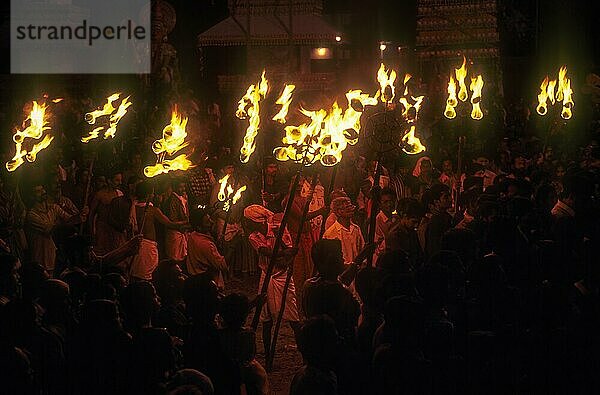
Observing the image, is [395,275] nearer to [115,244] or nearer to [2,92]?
[115,244]

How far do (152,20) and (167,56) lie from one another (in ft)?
2.99

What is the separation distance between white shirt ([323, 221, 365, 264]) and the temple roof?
10.0 m

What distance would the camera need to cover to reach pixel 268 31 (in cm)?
1911

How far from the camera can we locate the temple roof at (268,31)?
19.0 m

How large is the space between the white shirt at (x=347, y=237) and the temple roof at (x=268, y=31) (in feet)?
32.9

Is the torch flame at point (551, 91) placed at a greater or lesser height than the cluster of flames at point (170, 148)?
greater

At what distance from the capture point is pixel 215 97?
71.3ft

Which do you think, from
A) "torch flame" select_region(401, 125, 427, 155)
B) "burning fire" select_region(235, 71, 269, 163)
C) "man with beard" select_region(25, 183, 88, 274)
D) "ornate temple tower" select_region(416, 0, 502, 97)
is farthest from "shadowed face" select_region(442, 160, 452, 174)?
"ornate temple tower" select_region(416, 0, 502, 97)

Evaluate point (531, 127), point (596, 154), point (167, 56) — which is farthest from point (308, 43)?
point (596, 154)

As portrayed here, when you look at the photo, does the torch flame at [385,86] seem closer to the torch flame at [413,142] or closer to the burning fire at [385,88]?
the burning fire at [385,88]

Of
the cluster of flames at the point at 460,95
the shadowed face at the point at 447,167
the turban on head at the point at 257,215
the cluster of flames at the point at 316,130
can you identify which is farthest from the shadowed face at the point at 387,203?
the shadowed face at the point at 447,167

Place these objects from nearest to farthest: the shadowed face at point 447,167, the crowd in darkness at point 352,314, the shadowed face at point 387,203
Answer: the crowd in darkness at point 352,314 → the shadowed face at point 387,203 → the shadowed face at point 447,167

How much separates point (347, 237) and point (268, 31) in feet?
34.5

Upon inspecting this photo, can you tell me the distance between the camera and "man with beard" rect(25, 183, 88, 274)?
10367 mm
